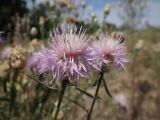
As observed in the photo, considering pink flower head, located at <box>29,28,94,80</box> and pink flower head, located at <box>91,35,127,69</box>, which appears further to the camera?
pink flower head, located at <box>91,35,127,69</box>

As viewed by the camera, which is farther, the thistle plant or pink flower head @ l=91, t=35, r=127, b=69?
pink flower head @ l=91, t=35, r=127, b=69

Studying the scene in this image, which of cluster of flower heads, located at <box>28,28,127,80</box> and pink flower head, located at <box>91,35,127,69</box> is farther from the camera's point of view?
pink flower head, located at <box>91,35,127,69</box>

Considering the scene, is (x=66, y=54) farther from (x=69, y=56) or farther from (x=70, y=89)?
(x=70, y=89)

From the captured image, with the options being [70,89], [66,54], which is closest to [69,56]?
[66,54]

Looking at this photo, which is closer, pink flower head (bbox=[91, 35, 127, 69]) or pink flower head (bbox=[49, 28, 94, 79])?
pink flower head (bbox=[49, 28, 94, 79])

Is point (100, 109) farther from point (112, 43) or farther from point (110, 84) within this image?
point (112, 43)
